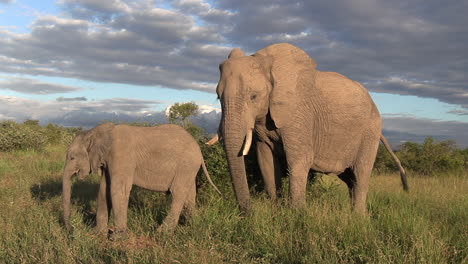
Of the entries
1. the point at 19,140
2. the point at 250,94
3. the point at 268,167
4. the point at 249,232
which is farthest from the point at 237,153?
the point at 19,140

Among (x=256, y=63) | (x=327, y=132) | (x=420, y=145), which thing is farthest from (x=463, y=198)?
(x=420, y=145)

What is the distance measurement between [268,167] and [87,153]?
2655 millimetres

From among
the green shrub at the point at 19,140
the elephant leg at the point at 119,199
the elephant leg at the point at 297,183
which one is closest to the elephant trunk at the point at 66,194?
the elephant leg at the point at 119,199

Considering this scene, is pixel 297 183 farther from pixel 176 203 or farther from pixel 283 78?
pixel 176 203

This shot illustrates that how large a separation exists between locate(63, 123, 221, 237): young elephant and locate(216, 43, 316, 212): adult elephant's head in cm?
80

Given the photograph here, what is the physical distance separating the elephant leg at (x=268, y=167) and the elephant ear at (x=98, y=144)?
87.4 inches

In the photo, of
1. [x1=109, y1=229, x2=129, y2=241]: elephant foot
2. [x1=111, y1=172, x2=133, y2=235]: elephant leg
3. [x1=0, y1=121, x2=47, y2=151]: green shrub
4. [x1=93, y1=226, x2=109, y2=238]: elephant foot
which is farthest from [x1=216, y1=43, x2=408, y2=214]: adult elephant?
[x1=0, y1=121, x2=47, y2=151]: green shrub

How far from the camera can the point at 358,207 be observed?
22.7 ft

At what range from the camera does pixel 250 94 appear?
5.69 meters

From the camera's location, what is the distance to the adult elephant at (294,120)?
571 cm

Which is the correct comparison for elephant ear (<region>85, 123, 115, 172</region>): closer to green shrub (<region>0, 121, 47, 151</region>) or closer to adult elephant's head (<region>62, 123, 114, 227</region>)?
adult elephant's head (<region>62, 123, 114, 227</region>)

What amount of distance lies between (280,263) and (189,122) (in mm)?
7941

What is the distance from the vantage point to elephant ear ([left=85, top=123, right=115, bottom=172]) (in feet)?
19.4

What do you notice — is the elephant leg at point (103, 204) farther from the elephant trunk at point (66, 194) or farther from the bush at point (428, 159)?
the bush at point (428, 159)
